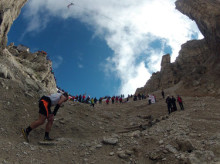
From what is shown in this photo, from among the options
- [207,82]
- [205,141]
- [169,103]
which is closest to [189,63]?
[207,82]

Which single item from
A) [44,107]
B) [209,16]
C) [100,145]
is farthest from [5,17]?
[209,16]

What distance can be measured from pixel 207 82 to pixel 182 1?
25930 millimetres

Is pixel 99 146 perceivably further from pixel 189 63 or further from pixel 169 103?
pixel 189 63

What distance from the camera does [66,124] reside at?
909cm

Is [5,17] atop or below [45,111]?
atop

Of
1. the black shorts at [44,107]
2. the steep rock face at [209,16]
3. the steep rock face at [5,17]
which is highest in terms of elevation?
the steep rock face at [209,16]

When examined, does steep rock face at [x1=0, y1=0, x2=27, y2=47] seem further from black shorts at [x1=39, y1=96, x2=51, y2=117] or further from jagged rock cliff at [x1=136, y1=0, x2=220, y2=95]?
jagged rock cliff at [x1=136, y1=0, x2=220, y2=95]

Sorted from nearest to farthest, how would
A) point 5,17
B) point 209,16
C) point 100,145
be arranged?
point 100,145
point 5,17
point 209,16

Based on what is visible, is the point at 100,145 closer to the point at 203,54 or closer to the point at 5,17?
the point at 5,17

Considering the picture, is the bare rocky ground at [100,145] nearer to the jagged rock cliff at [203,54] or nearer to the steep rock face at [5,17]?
the steep rock face at [5,17]

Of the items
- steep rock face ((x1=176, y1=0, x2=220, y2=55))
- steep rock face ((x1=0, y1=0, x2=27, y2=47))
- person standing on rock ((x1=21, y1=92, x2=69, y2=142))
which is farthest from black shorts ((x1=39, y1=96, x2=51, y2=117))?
steep rock face ((x1=176, y1=0, x2=220, y2=55))

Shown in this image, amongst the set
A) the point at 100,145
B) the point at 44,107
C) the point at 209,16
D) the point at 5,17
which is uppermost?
the point at 209,16

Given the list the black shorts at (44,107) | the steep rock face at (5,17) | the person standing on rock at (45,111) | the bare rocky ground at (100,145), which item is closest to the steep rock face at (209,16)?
the bare rocky ground at (100,145)

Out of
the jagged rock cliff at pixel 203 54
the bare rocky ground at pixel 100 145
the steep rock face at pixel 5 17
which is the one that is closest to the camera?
the bare rocky ground at pixel 100 145
